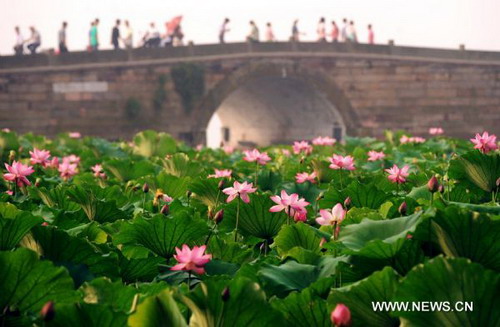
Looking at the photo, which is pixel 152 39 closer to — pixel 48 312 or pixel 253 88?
pixel 253 88

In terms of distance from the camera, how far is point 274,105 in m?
25.8

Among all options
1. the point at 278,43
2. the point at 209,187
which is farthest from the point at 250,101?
the point at 209,187

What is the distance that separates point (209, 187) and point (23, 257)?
134 cm

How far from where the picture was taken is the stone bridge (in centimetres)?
1973

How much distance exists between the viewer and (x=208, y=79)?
20969 mm

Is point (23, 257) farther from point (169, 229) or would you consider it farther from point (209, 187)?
point (209, 187)

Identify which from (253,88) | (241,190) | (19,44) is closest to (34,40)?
(19,44)

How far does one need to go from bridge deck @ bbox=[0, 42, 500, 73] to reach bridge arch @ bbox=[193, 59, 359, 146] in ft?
1.32


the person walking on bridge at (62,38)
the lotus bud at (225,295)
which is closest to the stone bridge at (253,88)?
the person walking on bridge at (62,38)

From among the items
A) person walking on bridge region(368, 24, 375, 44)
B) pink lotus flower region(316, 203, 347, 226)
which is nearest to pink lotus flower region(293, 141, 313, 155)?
pink lotus flower region(316, 203, 347, 226)

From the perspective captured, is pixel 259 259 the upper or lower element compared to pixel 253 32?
lower

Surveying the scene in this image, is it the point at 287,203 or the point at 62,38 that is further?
the point at 62,38

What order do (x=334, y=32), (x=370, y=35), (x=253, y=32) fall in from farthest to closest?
1. (x=370, y=35)
2. (x=334, y=32)
3. (x=253, y=32)

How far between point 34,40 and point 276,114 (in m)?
8.87
